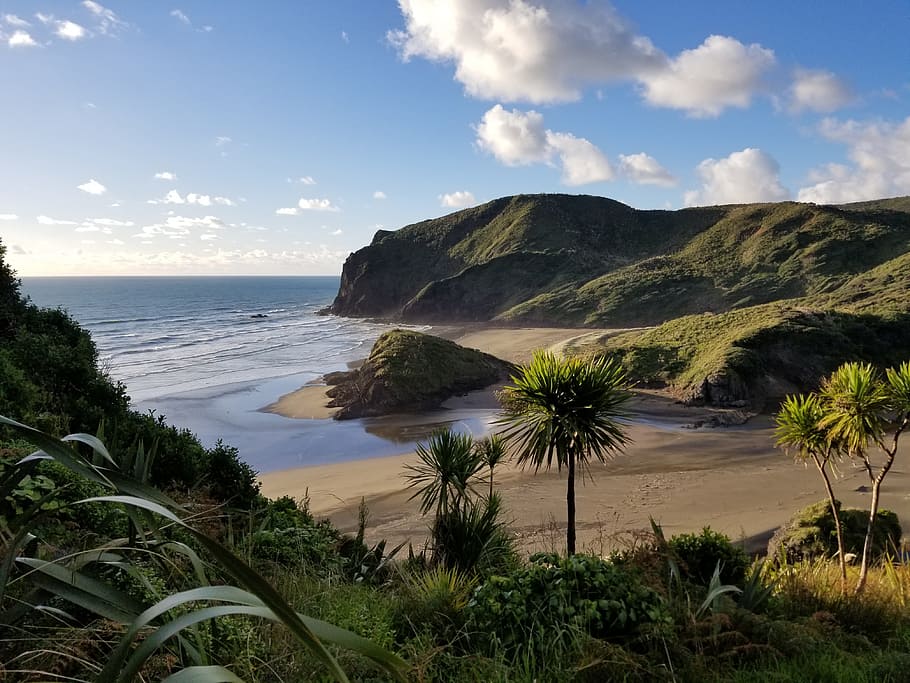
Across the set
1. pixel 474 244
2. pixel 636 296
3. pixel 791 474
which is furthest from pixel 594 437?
pixel 474 244

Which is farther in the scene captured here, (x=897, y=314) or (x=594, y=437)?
(x=897, y=314)

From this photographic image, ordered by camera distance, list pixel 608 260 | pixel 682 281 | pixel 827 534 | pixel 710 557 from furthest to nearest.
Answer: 1. pixel 608 260
2. pixel 682 281
3. pixel 827 534
4. pixel 710 557

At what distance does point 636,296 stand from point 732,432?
47236 millimetres

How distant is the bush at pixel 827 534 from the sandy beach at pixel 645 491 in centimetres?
131

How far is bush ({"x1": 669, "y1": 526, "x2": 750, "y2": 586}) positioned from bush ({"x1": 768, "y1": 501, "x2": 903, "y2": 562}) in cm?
410

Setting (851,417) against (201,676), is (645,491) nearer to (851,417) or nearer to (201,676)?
(851,417)

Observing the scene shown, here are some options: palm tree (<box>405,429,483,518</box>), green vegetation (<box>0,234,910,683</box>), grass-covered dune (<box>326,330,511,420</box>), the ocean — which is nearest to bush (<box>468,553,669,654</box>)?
green vegetation (<box>0,234,910,683</box>)

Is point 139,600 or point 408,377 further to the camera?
point 408,377

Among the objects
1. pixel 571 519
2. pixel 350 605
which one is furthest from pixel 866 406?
pixel 350 605

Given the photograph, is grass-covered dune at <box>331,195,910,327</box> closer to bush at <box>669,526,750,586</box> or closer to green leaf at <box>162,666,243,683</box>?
bush at <box>669,526,750,586</box>

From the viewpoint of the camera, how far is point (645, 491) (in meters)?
15.8

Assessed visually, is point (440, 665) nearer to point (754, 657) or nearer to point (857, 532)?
point (754, 657)

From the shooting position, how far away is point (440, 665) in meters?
3.42

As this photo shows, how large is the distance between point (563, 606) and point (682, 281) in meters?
70.9
